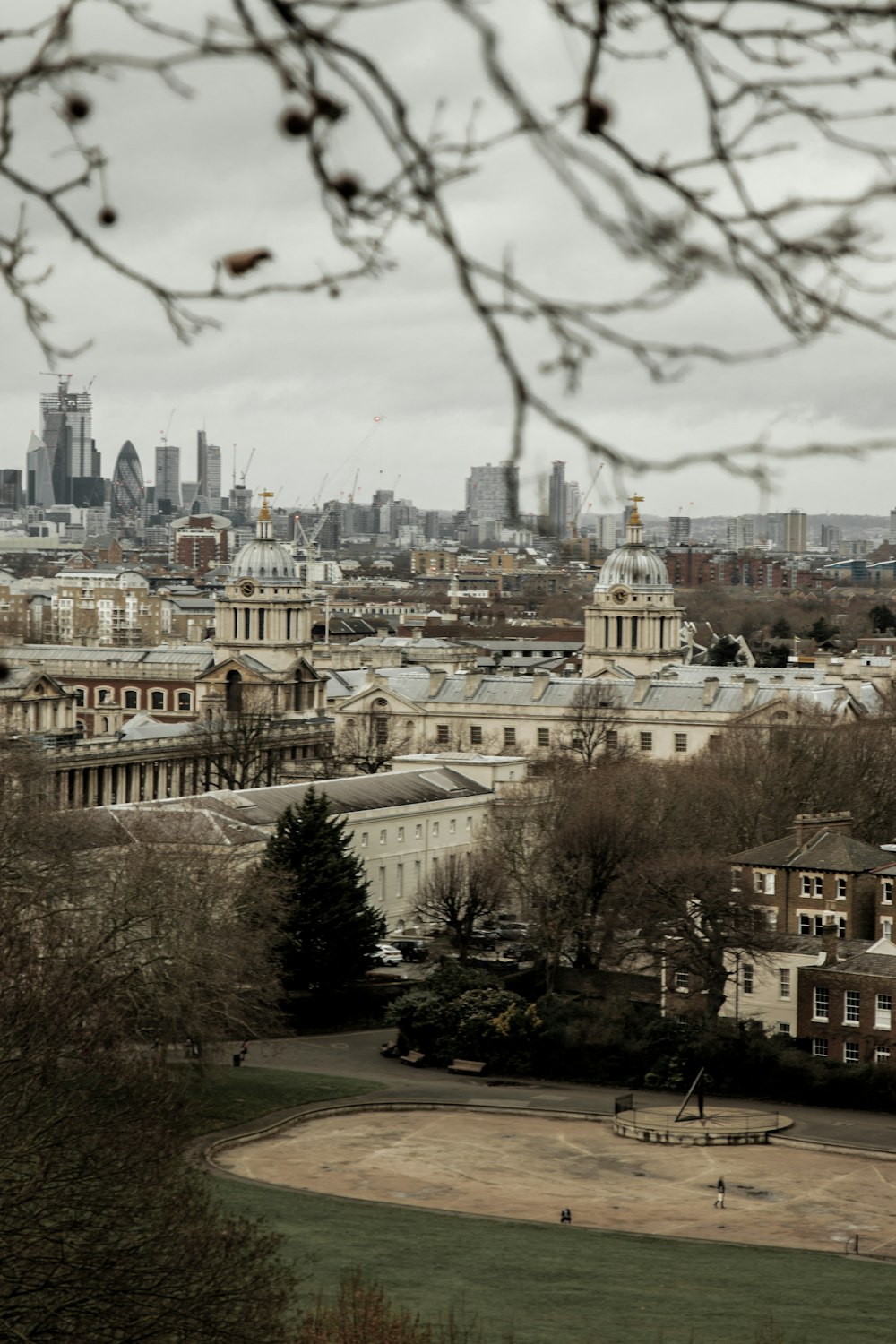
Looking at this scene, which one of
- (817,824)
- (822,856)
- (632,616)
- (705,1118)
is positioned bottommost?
(705,1118)

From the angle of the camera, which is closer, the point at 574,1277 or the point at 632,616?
the point at 574,1277

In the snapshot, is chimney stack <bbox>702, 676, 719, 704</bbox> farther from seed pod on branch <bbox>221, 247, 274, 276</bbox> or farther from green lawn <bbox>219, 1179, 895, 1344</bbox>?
seed pod on branch <bbox>221, 247, 274, 276</bbox>

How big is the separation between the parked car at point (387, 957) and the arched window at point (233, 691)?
45.2 meters

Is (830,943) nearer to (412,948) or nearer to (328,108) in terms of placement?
(412,948)

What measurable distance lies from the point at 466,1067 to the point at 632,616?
63.5 m

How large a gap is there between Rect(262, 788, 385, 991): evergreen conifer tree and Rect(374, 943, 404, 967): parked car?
203 inches

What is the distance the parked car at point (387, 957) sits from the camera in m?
77.8

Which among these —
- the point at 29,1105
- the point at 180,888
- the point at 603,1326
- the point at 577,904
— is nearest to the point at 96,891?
the point at 180,888

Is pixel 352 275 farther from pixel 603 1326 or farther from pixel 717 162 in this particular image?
pixel 603 1326

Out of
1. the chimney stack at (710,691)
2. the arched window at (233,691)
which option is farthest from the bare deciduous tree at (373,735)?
the chimney stack at (710,691)

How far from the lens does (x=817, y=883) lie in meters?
69.9

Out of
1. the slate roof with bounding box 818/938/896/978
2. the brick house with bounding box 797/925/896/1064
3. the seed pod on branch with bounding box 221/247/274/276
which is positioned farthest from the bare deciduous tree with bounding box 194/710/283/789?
the seed pod on branch with bounding box 221/247/274/276

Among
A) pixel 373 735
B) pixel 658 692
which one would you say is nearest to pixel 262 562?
pixel 373 735

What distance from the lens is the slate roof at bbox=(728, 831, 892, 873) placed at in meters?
69.6
